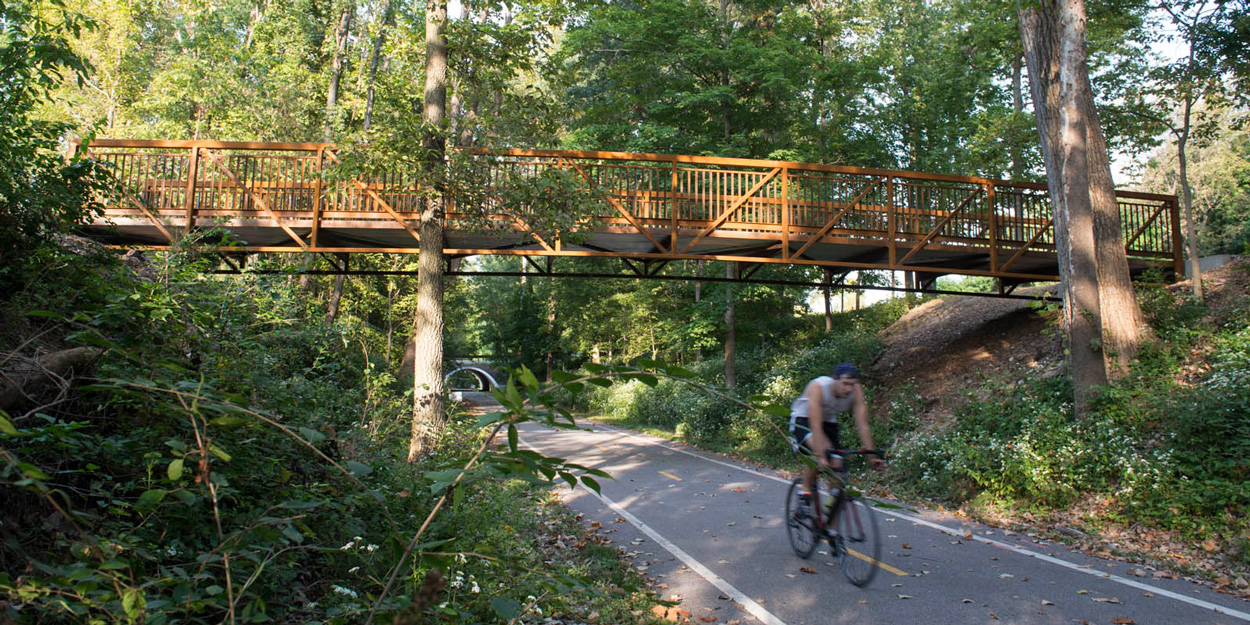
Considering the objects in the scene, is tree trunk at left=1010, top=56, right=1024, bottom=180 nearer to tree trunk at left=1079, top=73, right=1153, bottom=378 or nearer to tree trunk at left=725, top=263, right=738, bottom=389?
tree trunk at left=1079, top=73, right=1153, bottom=378

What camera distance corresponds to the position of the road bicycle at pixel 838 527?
18.3 ft

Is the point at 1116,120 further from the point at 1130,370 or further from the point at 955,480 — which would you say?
the point at 955,480

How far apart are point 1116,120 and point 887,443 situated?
1012 centimetres

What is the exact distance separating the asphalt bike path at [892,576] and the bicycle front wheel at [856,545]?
0.12 m

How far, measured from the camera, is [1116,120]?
15.6 m

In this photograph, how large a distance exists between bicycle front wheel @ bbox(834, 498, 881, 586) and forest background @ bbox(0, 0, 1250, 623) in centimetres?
124

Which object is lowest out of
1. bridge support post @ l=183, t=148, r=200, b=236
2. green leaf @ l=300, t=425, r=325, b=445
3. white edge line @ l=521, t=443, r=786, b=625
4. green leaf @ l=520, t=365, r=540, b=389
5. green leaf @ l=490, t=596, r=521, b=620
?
white edge line @ l=521, t=443, r=786, b=625

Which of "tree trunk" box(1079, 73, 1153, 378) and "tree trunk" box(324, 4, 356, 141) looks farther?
"tree trunk" box(324, 4, 356, 141)

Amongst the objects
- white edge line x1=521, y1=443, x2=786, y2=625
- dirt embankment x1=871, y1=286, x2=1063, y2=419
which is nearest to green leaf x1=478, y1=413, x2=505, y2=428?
white edge line x1=521, y1=443, x2=786, y2=625

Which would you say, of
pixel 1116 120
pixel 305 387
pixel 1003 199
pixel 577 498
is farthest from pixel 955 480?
pixel 1116 120

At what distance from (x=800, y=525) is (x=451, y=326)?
29141 mm

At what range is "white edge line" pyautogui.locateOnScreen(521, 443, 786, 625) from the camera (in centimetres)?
495

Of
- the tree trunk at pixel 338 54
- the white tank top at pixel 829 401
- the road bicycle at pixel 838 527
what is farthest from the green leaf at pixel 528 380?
the tree trunk at pixel 338 54

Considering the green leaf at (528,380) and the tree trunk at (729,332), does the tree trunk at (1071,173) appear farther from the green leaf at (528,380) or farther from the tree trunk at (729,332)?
the green leaf at (528,380)
